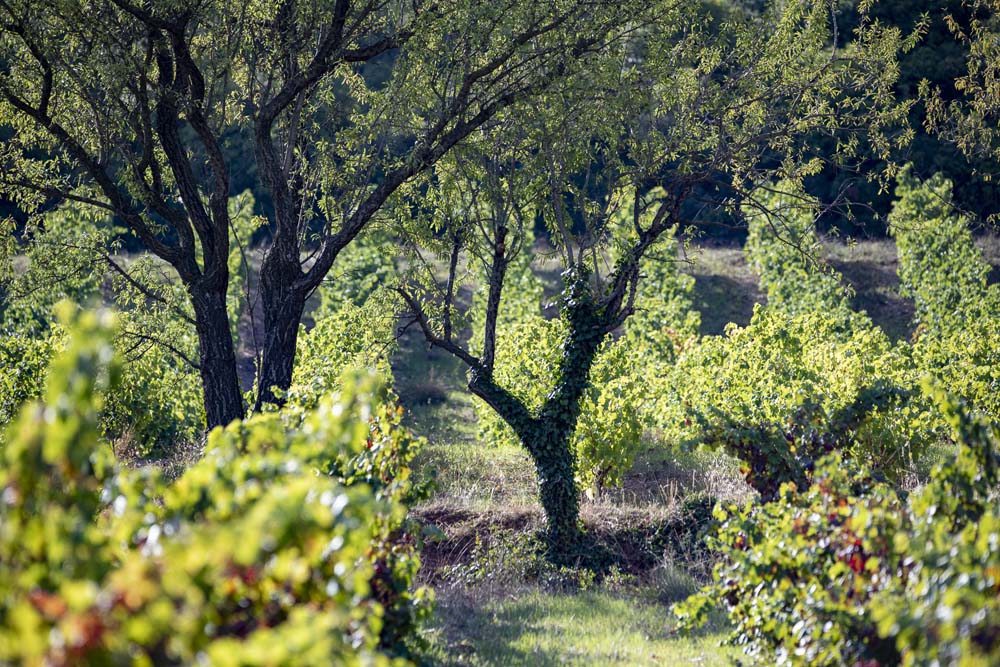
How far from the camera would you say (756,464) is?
6.54m

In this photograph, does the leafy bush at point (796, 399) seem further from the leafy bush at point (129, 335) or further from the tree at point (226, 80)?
the leafy bush at point (129, 335)

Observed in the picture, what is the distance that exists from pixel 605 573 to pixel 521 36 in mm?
5086

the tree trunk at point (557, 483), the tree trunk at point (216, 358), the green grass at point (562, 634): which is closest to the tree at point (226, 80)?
the tree trunk at point (216, 358)

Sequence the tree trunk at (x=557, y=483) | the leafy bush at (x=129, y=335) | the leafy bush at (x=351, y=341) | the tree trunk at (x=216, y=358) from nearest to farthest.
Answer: the tree trunk at (x=557, y=483)
the tree trunk at (x=216, y=358)
the leafy bush at (x=129, y=335)
the leafy bush at (x=351, y=341)

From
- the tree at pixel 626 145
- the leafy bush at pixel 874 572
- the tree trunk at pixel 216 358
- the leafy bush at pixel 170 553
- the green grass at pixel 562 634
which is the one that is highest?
the tree at pixel 626 145

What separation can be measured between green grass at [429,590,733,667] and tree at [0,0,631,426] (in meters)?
3.39

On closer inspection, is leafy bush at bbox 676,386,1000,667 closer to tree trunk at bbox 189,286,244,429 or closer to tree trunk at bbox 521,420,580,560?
tree trunk at bbox 521,420,580,560

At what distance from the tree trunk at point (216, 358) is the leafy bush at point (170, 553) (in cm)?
654

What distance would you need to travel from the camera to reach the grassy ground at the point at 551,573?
611 centimetres

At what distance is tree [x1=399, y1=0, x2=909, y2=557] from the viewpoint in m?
9.28

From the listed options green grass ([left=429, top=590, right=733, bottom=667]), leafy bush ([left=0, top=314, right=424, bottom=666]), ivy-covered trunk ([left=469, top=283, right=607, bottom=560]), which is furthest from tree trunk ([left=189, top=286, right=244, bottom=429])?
leafy bush ([left=0, top=314, right=424, bottom=666])

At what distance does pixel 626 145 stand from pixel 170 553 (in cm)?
886

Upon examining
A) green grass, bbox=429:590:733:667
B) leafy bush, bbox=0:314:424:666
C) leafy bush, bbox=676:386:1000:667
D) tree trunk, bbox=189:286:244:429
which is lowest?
green grass, bbox=429:590:733:667

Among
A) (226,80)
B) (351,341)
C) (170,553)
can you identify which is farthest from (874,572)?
(351,341)
